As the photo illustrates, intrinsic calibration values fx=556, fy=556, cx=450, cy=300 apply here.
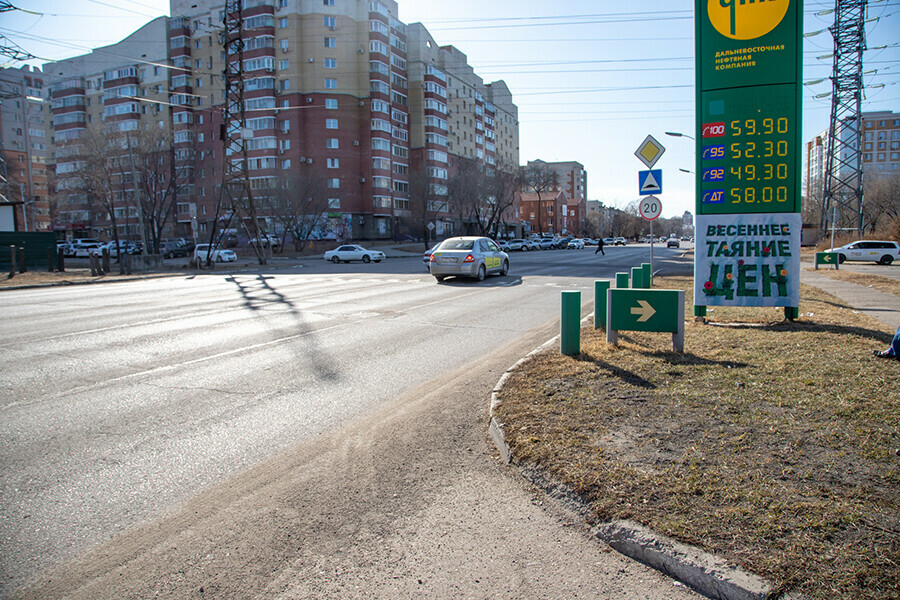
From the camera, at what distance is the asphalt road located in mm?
2820

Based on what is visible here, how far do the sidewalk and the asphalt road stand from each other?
710cm

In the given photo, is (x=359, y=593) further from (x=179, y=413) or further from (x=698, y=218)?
(x=698, y=218)

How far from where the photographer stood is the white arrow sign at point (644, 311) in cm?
708

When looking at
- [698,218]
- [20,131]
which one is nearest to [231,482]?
[698,218]

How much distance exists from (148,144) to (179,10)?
37.6 m

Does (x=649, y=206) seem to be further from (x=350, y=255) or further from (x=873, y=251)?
(x=350, y=255)

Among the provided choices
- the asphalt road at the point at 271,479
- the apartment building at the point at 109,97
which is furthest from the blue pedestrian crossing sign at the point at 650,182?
the apartment building at the point at 109,97

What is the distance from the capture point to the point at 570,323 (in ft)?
23.3

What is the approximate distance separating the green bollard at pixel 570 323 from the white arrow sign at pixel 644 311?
0.77 meters

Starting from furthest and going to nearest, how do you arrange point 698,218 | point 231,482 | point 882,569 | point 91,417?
1. point 698,218
2. point 91,417
3. point 231,482
4. point 882,569

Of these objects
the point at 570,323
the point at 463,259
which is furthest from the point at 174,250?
the point at 570,323

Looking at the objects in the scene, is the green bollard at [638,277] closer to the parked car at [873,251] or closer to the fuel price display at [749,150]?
the fuel price display at [749,150]

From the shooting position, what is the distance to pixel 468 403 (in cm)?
569

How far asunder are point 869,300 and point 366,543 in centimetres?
1444
